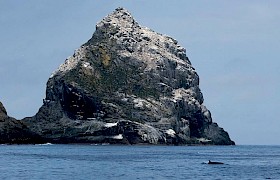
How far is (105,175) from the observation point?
110500 millimetres

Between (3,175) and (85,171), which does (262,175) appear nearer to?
(85,171)

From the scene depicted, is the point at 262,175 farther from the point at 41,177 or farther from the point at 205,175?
the point at 41,177

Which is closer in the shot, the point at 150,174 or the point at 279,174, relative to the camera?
the point at 150,174

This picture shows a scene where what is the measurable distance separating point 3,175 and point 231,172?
1880 inches

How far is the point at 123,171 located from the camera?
396ft

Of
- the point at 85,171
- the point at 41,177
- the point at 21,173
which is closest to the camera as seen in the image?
the point at 41,177

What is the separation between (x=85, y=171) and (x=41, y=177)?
16.5 m

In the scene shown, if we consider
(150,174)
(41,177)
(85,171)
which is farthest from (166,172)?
(41,177)

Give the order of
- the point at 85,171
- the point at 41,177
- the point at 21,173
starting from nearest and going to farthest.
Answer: the point at 41,177 < the point at 21,173 < the point at 85,171

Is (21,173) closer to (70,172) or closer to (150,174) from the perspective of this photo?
(70,172)

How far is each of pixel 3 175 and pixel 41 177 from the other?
699cm

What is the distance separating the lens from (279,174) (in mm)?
122188

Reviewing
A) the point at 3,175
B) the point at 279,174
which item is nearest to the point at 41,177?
the point at 3,175

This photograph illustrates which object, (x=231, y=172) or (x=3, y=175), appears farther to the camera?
(x=231, y=172)
